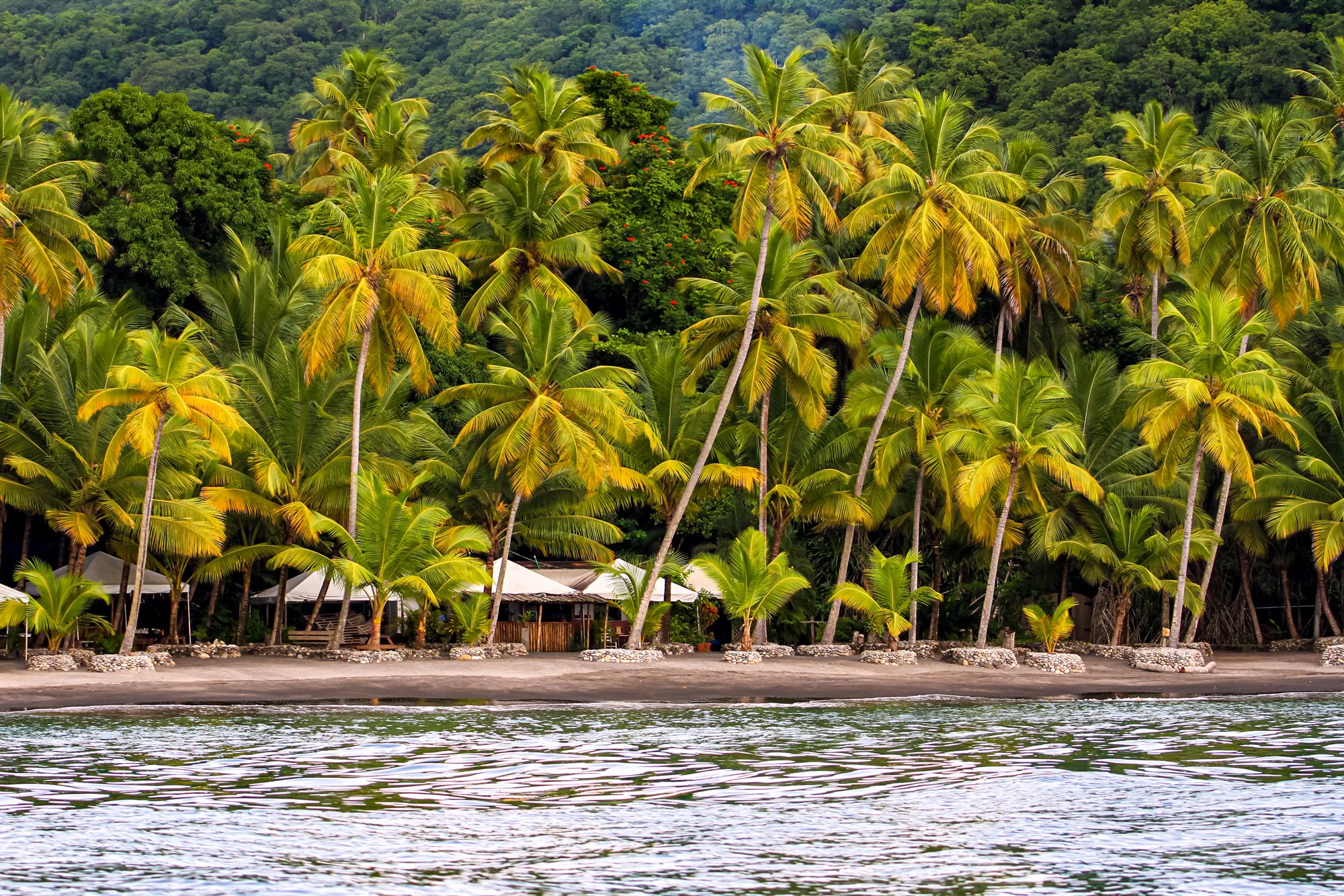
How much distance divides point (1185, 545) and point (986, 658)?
5151 mm

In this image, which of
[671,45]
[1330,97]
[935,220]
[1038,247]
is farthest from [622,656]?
[671,45]

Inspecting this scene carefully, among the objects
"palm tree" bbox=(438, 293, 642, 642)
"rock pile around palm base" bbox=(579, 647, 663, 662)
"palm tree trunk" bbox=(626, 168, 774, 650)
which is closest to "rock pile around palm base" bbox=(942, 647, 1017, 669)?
"rock pile around palm base" bbox=(579, 647, 663, 662)

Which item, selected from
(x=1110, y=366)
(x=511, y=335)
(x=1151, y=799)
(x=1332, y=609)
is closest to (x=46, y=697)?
(x=511, y=335)

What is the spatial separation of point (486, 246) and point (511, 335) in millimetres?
8146

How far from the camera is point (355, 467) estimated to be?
30016 millimetres

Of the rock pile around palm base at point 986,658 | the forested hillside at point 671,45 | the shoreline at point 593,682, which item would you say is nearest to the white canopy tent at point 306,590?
the shoreline at point 593,682

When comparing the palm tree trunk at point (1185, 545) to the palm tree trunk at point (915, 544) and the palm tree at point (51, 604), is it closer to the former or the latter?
the palm tree trunk at point (915, 544)

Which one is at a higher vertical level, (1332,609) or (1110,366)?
(1110,366)

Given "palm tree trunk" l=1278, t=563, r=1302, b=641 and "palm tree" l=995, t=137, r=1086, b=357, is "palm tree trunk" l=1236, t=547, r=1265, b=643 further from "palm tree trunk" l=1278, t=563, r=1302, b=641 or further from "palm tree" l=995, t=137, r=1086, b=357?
"palm tree" l=995, t=137, r=1086, b=357

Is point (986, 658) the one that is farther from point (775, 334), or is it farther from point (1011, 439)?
point (775, 334)

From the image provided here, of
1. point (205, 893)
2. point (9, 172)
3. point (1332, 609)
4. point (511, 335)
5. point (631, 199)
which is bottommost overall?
point (205, 893)

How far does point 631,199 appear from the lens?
1629 inches

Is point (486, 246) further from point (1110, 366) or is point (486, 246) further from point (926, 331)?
point (1110, 366)

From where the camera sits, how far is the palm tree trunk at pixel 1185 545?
31.9 meters
